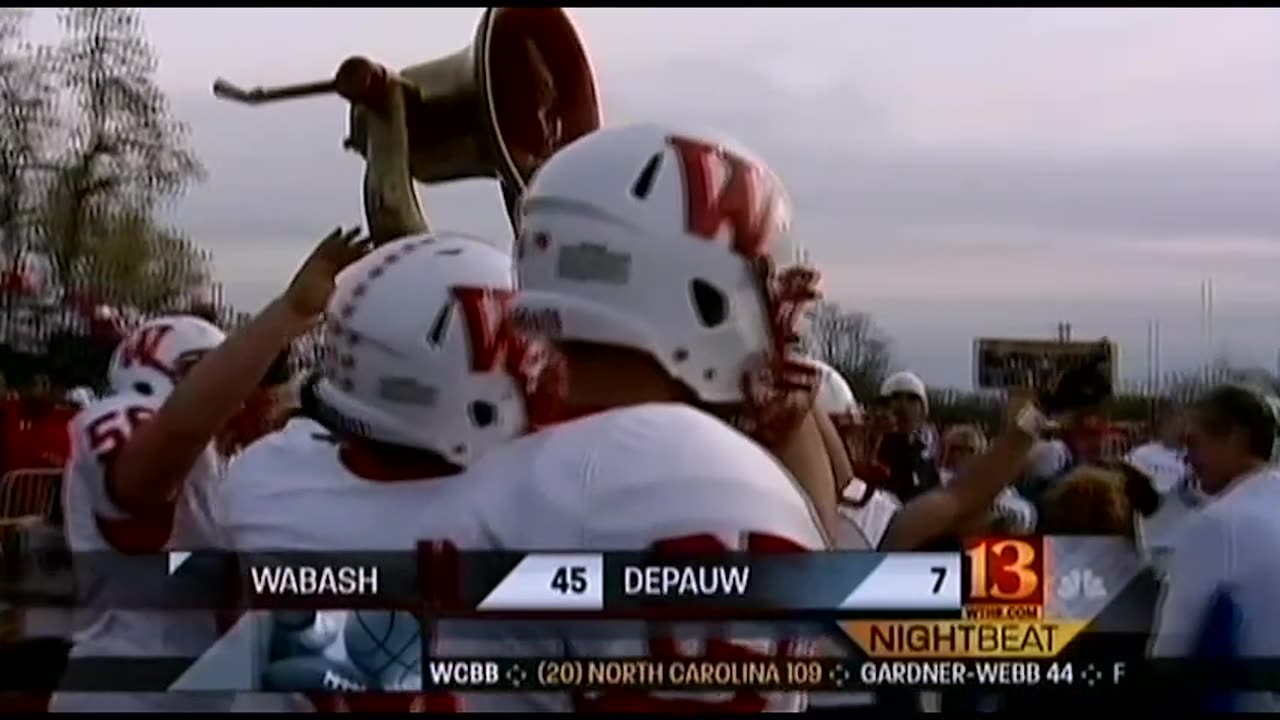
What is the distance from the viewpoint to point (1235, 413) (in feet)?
10.1

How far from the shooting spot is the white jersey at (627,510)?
2.60 m

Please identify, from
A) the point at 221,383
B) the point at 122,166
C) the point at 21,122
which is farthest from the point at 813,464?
the point at 21,122

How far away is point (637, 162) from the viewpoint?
2842 mm

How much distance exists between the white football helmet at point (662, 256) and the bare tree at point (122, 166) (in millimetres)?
480

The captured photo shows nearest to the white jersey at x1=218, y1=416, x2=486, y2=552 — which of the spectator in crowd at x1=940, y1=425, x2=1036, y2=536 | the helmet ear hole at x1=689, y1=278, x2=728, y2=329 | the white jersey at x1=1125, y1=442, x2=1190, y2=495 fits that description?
the helmet ear hole at x1=689, y1=278, x2=728, y2=329

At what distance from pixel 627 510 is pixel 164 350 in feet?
2.39

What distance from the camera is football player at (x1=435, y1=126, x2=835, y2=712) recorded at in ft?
8.83

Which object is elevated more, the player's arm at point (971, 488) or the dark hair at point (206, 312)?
the dark hair at point (206, 312)

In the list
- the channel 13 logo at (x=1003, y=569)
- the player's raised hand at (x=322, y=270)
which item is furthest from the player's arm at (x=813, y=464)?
the player's raised hand at (x=322, y=270)

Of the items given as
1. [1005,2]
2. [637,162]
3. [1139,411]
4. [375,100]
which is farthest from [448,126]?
[1139,411]

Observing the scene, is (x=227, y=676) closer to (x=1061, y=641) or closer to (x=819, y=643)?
(x=819, y=643)

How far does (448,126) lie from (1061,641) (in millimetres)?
1022

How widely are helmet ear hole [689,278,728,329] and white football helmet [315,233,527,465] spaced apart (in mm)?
243

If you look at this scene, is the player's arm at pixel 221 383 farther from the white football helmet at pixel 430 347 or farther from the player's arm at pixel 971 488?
the player's arm at pixel 971 488
